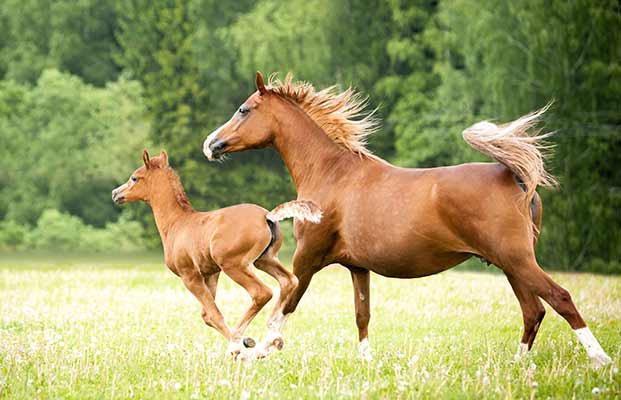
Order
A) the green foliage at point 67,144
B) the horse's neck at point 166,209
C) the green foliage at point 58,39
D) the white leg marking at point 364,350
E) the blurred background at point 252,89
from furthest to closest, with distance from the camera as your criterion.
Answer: the green foliage at point 58,39 < the green foliage at point 67,144 < the blurred background at point 252,89 < the horse's neck at point 166,209 < the white leg marking at point 364,350

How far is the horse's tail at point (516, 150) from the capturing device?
7766mm

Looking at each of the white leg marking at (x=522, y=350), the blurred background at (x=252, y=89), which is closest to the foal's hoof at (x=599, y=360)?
the white leg marking at (x=522, y=350)

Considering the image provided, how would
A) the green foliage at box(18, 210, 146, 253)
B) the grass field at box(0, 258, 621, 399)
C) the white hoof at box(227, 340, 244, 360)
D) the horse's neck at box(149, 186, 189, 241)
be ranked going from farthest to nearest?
the green foliage at box(18, 210, 146, 253) < the horse's neck at box(149, 186, 189, 241) < the white hoof at box(227, 340, 244, 360) < the grass field at box(0, 258, 621, 399)

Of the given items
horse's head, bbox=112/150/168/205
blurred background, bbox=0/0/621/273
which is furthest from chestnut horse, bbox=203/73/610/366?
blurred background, bbox=0/0/621/273

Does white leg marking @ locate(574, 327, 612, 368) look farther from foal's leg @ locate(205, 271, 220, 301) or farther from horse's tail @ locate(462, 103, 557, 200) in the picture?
foal's leg @ locate(205, 271, 220, 301)

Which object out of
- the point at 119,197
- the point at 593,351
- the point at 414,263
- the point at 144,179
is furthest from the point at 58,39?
the point at 593,351

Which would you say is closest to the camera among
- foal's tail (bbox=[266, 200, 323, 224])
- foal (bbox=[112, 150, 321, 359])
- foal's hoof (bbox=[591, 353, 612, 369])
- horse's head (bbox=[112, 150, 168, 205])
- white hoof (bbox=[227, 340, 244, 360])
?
foal's hoof (bbox=[591, 353, 612, 369])

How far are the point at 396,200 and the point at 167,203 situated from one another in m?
3.21

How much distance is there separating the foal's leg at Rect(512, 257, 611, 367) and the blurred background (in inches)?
758

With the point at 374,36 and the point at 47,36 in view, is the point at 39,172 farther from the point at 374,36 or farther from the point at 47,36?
the point at 374,36

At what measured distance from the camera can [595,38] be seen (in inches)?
1080

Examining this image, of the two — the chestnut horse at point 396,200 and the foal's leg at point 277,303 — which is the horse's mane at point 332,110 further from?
the foal's leg at point 277,303

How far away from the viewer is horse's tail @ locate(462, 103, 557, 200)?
7.77 meters

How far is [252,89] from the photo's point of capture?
47000 millimetres
